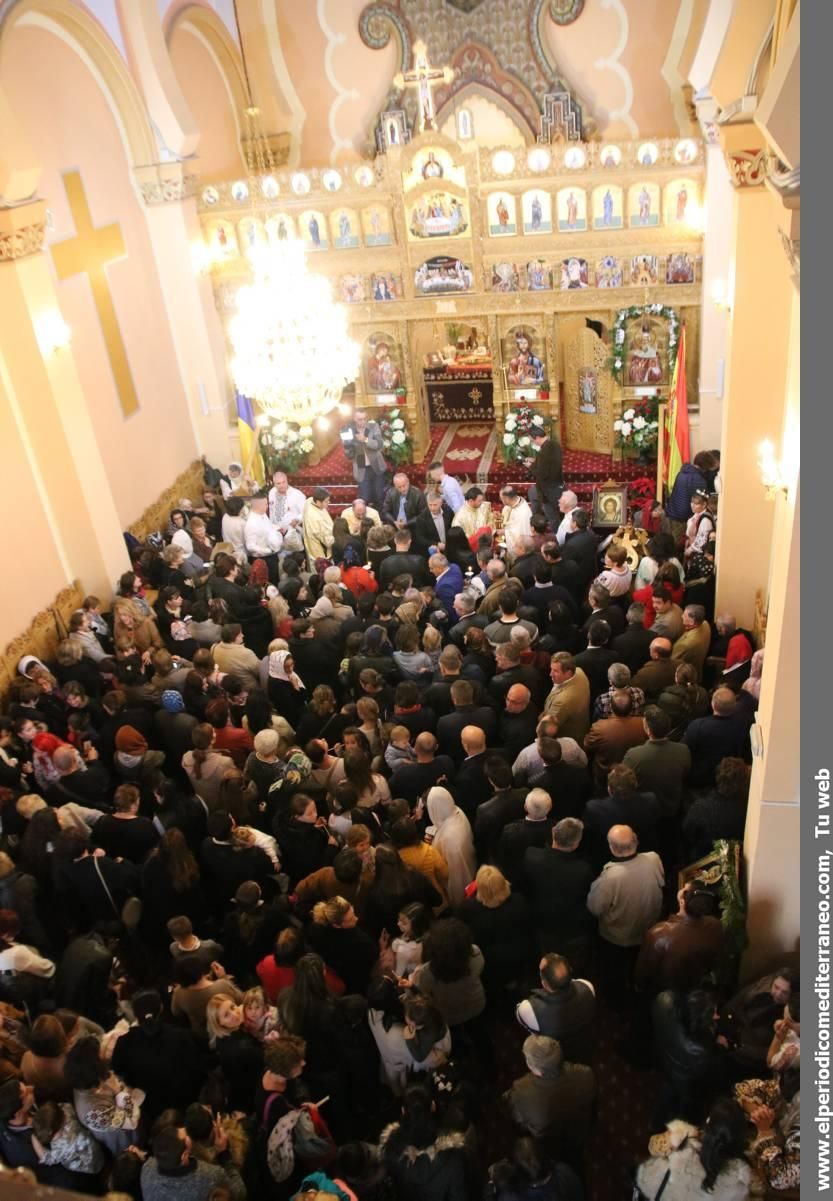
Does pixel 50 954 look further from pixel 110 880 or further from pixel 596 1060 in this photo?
pixel 596 1060

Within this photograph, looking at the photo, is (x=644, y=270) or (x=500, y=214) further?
(x=500, y=214)

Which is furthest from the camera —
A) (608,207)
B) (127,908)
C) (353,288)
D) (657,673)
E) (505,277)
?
(353,288)

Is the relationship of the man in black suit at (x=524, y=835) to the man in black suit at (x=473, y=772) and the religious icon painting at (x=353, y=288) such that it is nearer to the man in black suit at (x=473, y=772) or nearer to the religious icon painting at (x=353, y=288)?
the man in black suit at (x=473, y=772)

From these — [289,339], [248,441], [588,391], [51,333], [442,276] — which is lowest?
[588,391]

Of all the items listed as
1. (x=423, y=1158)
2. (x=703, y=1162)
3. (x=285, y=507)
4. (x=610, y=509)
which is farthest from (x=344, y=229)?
(x=703, y=1162)

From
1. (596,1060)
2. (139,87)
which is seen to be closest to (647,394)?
(139,87)

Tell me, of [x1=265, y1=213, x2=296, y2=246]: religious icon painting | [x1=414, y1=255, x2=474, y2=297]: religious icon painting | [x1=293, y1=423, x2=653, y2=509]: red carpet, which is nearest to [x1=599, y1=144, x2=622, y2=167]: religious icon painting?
[x1=414, y1=255, x2=474, y2=297]: religious icon painting

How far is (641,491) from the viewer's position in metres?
12.5

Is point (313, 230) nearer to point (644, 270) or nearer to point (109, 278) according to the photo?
point (109, 278)

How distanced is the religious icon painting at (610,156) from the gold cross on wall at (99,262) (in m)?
6.26

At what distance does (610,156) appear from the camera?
1250cm

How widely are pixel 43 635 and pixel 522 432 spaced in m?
7.51

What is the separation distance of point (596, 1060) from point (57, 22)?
38.2ft
